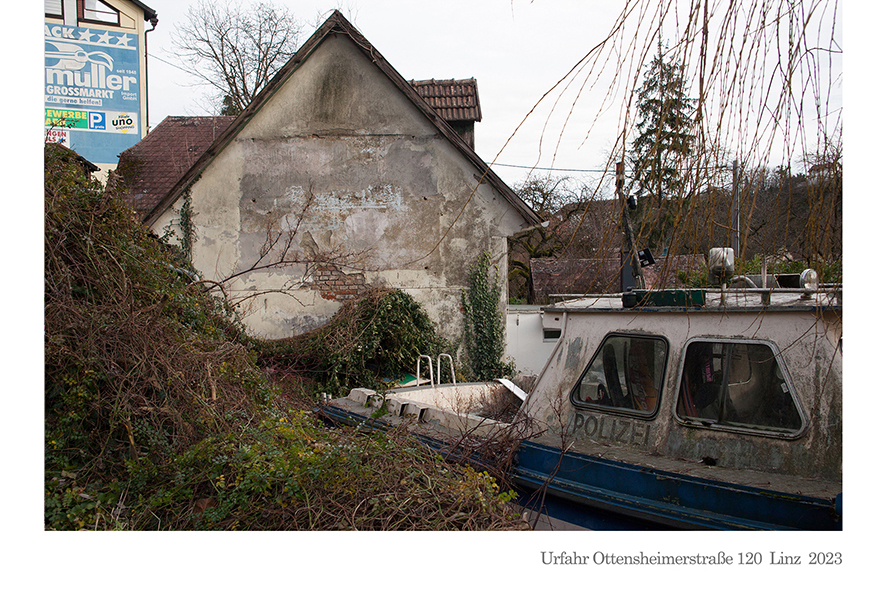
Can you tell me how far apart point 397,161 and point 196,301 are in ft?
19.8

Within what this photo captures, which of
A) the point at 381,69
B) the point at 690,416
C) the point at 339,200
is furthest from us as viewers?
the point at 339,200

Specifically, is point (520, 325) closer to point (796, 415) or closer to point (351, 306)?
point (351, 306)

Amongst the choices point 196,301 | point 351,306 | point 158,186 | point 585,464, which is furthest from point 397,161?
point 585,464

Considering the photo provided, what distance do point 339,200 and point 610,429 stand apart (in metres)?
7.97

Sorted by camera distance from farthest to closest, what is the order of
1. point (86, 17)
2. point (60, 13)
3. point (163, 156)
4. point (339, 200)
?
point (163, 156), point (86, 17), point (60, 13), point (339, 200)

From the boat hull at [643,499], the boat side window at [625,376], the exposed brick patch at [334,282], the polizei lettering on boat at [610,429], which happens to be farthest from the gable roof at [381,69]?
the boat hull at [643,499]

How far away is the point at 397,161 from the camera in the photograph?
1064 centimetres

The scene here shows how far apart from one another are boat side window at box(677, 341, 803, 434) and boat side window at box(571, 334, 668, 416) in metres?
0.19

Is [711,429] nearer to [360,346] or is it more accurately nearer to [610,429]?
[610,429]

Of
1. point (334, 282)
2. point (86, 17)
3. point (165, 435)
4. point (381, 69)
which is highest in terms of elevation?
point (86, 17)

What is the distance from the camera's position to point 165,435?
414cm

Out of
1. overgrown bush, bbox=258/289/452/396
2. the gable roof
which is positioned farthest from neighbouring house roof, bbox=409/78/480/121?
overgrown bush, bbox=258/289/452/396

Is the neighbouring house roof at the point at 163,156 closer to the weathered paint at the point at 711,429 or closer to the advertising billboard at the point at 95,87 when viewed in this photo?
the advertising billboard at the point at 95,87

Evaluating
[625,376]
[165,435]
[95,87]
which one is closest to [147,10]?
[95,87]
